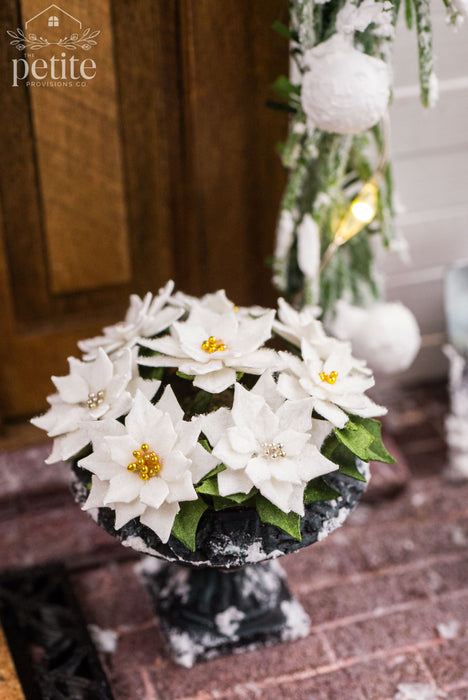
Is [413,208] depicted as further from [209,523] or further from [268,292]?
[209,523]

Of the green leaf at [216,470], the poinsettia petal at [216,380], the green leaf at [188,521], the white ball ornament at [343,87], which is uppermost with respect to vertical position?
the white ball ornament at [343,87]

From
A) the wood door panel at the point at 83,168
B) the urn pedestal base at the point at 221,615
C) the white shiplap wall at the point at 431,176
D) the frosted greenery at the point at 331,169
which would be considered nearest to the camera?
the frosted greenery at the point at 331,169

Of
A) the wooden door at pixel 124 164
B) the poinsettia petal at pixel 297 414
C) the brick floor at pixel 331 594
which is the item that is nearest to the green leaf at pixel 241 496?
the poinsettia petal at pixel 297 414

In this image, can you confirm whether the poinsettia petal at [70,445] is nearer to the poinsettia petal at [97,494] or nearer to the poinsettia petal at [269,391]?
the poinsettia petal at [97,494]

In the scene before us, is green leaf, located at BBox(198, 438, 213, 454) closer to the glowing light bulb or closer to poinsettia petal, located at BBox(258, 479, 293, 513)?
poinsettia petal, located at BBox(258, 479, 293, 513)

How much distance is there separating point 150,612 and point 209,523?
577 millimetres

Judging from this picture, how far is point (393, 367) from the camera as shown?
1738 mm

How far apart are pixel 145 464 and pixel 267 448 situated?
0.61ft

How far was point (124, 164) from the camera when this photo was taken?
179 cm

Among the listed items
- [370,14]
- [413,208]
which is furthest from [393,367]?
[370,14]

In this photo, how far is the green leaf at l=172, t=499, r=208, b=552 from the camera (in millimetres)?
1113

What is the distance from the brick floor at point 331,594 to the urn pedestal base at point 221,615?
0.09ft

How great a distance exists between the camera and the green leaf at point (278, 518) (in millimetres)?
1122

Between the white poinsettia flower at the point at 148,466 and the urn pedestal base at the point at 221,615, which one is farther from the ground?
the white poinsettia flower at the point at 148,466
